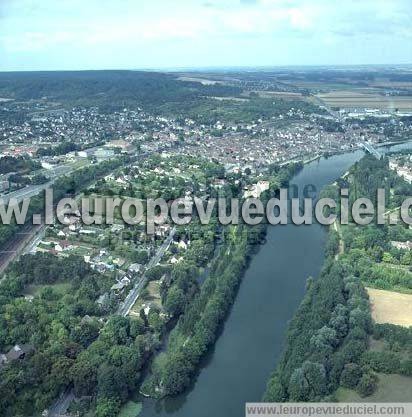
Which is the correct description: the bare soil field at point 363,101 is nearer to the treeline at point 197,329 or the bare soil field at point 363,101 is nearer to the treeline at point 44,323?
the treeline at point 197,329

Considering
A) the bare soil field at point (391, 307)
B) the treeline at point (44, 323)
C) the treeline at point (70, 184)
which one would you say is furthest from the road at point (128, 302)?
the bare soil field at point (391, 307)

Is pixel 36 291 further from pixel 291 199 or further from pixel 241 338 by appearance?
pixel 291 199

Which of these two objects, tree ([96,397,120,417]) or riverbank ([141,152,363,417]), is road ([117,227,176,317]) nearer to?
riverbank ([141,152,363,417])

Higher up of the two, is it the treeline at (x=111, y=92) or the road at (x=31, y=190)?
the treeline at (x=111, y=92)

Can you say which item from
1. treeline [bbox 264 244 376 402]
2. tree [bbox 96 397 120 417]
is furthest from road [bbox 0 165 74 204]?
treeline [bbox 264 244 376 402]

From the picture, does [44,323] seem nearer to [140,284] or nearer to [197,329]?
[140,284]

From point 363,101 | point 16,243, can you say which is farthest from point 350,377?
point 363,101
